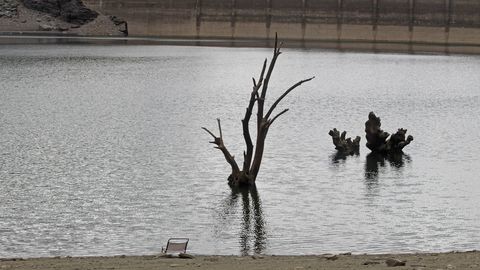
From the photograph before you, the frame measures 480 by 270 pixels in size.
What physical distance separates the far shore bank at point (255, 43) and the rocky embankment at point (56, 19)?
975 millimetres

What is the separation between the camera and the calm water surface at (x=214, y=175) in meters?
16.4

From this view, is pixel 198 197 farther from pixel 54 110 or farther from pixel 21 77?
pixel 21 77

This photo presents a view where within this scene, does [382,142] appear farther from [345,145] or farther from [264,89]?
[264,89]

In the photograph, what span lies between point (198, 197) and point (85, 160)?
5.14 metres

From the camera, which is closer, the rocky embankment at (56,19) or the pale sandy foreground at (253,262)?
the pale sandy foreground at (253,262)

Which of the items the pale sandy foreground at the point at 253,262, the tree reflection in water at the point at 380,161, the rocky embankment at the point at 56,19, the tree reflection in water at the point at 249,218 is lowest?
the tree reflection in water at the point at 380,161

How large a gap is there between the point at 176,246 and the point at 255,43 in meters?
87.7

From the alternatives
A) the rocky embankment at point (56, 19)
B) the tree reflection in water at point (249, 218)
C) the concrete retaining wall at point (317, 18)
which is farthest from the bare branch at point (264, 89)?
the rocky embankment at point (56, 19)

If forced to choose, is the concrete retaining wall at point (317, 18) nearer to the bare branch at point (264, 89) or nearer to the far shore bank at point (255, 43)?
the far shore bank at point (255, 43)

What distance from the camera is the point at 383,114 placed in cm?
3888

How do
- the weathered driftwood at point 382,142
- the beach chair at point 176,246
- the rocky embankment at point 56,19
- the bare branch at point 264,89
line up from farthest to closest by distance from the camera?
1. the rocky embankment at point 56,19
2. the weathered driftwood at point 382,142
3. the bare branch at point 264,89
4. the beach chair at point 176,246

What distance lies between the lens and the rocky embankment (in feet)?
344

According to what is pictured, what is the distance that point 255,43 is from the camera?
102 m

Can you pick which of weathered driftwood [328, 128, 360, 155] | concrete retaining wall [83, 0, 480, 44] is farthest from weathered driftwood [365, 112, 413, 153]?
concrete retaining wall [83, 0, 480, 44]
